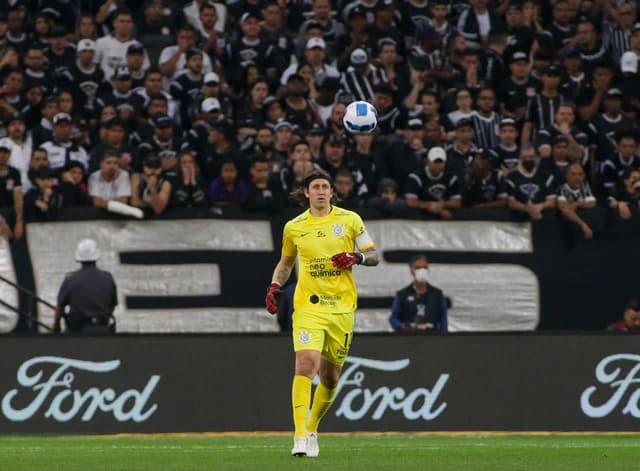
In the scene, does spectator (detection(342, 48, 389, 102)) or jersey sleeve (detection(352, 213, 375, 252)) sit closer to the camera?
jersey sleeve (detection(352, 213, 375, 252))

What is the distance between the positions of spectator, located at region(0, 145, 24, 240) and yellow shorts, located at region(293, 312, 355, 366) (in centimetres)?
668

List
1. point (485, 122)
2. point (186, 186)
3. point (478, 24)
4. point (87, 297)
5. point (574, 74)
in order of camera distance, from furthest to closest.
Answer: point (478, 24), point (574, 74), point (485, 122), point (186, 186), point (87, 297)

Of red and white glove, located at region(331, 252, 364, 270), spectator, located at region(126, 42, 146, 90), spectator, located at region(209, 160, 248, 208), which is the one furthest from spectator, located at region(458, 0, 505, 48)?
red and white glove, located at region(331, 252, 364, 270)

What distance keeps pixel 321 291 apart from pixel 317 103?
26.3ft

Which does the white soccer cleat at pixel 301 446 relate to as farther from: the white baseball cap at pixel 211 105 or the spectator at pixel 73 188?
the white baseball cap at pixel 211 105

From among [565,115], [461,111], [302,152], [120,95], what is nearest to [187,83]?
[120,95]

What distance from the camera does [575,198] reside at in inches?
679

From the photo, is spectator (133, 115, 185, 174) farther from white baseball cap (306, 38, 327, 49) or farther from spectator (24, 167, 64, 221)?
white baseball cap (306, 38, 327, 49)

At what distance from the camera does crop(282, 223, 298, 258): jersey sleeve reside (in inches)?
434

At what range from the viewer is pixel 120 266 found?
1684 cm

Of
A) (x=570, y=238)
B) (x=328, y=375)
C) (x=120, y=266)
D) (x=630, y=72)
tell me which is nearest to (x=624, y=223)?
(x=570, y=238)

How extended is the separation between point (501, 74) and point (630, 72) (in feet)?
5.88

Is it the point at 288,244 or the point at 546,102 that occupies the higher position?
the point at 288,244

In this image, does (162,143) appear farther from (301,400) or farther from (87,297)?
(301,400)
